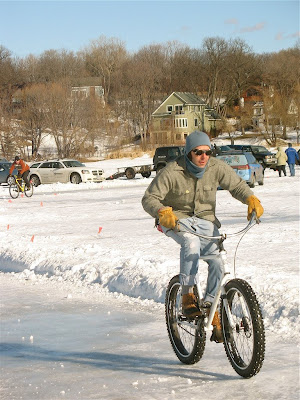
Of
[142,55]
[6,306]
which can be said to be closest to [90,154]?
[142,55]

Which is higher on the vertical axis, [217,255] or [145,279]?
[217,255]

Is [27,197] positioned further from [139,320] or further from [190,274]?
[190,274]

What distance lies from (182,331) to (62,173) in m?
38.3

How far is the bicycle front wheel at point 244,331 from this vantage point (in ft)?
17.9

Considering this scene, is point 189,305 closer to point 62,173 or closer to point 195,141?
point 195,141

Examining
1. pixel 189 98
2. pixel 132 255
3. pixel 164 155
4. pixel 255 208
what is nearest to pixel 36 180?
pixel 164 155

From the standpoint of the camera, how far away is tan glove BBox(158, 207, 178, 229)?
578cm

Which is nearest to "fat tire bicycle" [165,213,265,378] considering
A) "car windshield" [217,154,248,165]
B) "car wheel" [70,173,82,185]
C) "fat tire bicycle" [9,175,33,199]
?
"fat tire bicycle" [9,175,33,199]

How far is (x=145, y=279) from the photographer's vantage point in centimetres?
1034

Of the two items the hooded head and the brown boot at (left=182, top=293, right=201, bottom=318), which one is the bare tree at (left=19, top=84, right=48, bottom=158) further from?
the hooded head

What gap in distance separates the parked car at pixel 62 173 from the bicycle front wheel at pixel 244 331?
3821cm

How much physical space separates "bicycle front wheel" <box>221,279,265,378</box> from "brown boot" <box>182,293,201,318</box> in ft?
1.03

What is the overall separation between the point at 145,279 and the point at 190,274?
4186mm

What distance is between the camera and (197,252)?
20.1 ft
